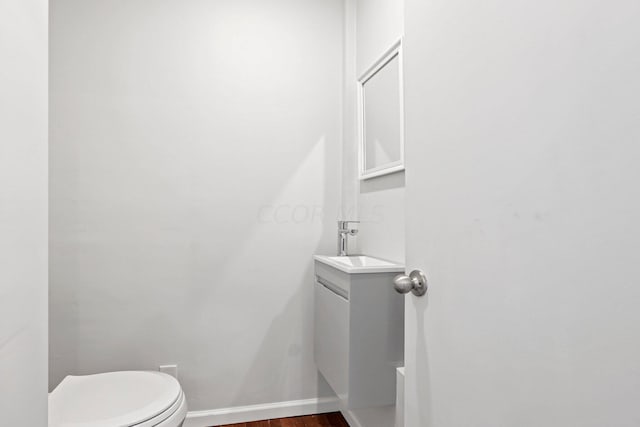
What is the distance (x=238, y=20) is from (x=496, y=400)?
201 centimetres

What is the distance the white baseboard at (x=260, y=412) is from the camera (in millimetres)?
1956

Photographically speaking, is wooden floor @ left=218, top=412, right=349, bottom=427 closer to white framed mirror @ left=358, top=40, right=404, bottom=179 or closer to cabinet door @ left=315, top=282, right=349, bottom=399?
cabinet door @ left=315, top=282, right=349, bottom=399

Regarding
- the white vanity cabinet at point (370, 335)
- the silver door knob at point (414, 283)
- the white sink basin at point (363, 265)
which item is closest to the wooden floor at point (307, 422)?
the white vanity cabinet at point (370, 335)

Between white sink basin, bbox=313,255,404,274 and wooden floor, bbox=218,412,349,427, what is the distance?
84 centimetres

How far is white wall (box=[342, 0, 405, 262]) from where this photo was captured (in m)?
1.68

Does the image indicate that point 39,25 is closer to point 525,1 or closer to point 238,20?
point 525,1

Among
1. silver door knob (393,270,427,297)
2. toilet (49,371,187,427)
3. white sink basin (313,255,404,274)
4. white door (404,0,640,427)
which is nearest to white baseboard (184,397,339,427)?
toilet (49,371,187,427)

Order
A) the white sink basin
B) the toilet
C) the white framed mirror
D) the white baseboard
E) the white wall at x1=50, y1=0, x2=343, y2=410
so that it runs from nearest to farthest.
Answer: the toilet < the white sink basin < the white framed mirror < the white wall at x1=50, y1=0, x2=343, y2=410 < the white baseboard

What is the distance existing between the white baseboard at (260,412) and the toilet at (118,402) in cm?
48

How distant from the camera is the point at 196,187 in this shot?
6.43ft

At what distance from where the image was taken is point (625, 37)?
0.43 metres

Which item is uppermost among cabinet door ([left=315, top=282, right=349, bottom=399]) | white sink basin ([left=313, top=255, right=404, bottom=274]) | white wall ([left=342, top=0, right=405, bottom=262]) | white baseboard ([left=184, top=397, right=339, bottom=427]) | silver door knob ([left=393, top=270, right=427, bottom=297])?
white wall ([left=342, top=0, right=405, bottom=262])

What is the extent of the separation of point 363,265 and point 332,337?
35 centimetres

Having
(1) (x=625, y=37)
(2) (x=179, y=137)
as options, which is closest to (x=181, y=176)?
(2) (x=179, y=137)
